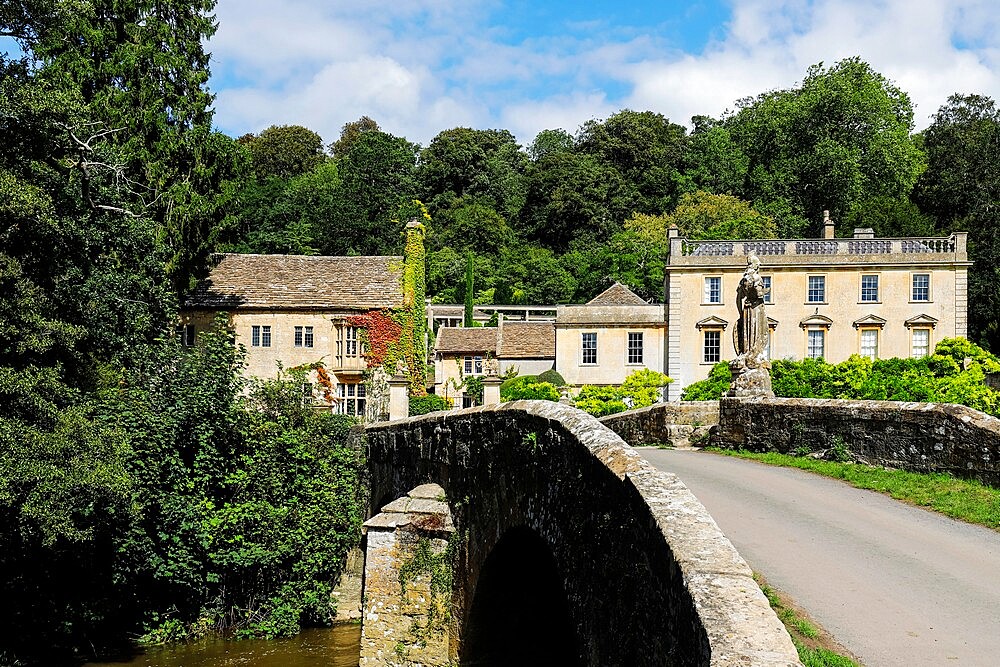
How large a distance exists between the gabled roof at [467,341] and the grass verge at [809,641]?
38.4 metres

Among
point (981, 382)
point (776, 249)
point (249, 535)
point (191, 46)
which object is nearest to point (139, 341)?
point (249, 535)

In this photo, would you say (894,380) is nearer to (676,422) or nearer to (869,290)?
(676,422)

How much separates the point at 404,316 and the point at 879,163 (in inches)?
1564

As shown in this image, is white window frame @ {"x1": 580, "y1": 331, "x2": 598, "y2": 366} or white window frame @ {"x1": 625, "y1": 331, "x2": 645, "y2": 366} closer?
white window frame @ {"x1": 580, "y1": 331, "x2": 598, "y2": 366}

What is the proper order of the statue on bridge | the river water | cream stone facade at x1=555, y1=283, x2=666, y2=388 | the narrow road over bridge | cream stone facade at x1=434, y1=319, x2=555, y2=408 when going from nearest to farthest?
the narrow road over bridge, the statue on bridge, the river water, cream stone facade at x1=555, y1=283, x2=666, y2=388, cream stone facade at x1=434, y1=319, x2=555, y2=408

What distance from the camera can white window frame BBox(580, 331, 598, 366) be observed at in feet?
145

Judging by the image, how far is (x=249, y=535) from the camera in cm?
2402

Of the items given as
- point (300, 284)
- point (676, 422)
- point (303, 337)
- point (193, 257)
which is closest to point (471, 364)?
point (303, 337)

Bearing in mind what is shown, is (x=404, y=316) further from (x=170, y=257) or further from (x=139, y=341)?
(x=139, y=341)

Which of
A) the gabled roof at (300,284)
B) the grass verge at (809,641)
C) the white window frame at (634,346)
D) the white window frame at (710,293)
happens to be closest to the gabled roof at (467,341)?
the gabled roof at (300,284)

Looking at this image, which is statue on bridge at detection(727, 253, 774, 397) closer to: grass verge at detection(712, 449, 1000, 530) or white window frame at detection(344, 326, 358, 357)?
grass verge at detection(712, 449, 1000, 530)

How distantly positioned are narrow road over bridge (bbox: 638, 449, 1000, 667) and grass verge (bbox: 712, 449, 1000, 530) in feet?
0.74

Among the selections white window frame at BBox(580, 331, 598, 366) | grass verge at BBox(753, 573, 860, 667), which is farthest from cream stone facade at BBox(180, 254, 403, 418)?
grass verge at BBox(753, 573, 860, 667)

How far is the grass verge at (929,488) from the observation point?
396 inches
